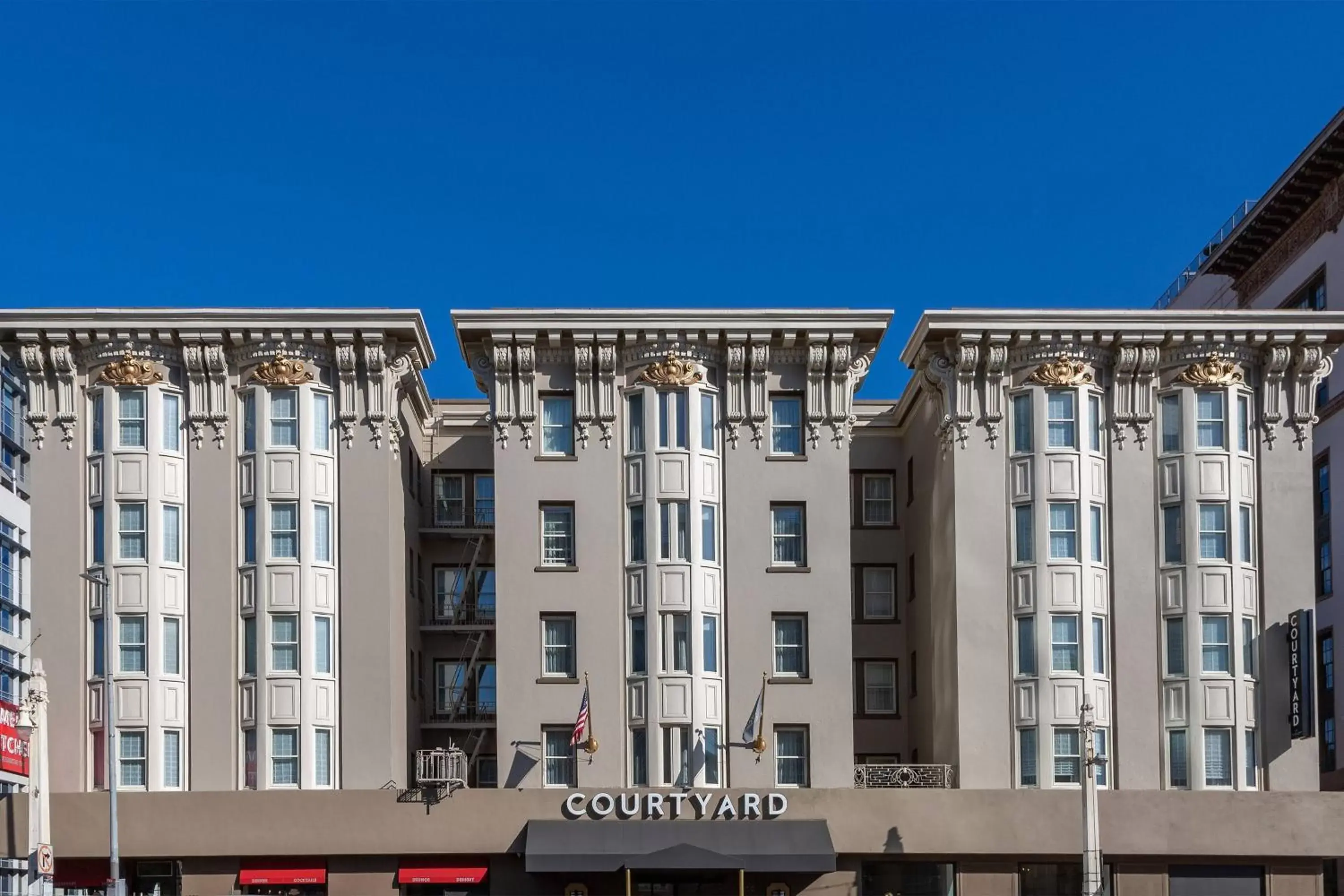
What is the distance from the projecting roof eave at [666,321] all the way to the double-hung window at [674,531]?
5070 millimetres

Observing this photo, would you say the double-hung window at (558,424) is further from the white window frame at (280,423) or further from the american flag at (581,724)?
the american flag at (581,724)

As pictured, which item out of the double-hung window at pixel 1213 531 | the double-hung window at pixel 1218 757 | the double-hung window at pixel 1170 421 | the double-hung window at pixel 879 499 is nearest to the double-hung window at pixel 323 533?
the double-hung window at pixel 879 499

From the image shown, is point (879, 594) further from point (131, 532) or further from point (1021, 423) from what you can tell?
point (131, 532)

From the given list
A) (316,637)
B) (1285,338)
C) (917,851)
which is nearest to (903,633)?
(917,851)

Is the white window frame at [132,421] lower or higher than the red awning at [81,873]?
higher

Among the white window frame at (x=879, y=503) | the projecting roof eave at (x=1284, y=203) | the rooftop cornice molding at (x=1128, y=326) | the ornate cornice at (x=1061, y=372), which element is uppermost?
the projecting roof eave at (x=1284, y=203)

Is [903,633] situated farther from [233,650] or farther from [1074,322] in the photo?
[233,650]

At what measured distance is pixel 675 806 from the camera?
167 ft

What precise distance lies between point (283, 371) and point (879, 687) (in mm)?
21323

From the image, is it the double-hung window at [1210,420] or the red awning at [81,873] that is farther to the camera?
the double-hung window at [1210,420]

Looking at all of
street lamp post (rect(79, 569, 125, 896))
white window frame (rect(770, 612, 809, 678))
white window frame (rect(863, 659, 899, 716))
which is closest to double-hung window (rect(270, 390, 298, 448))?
street lamp post (rect(79, 569, 125, 896))

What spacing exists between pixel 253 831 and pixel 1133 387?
28.1 m

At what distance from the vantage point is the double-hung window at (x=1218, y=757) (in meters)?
51.8

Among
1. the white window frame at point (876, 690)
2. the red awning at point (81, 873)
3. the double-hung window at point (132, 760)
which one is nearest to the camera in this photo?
the red awning at point (81, 873)
